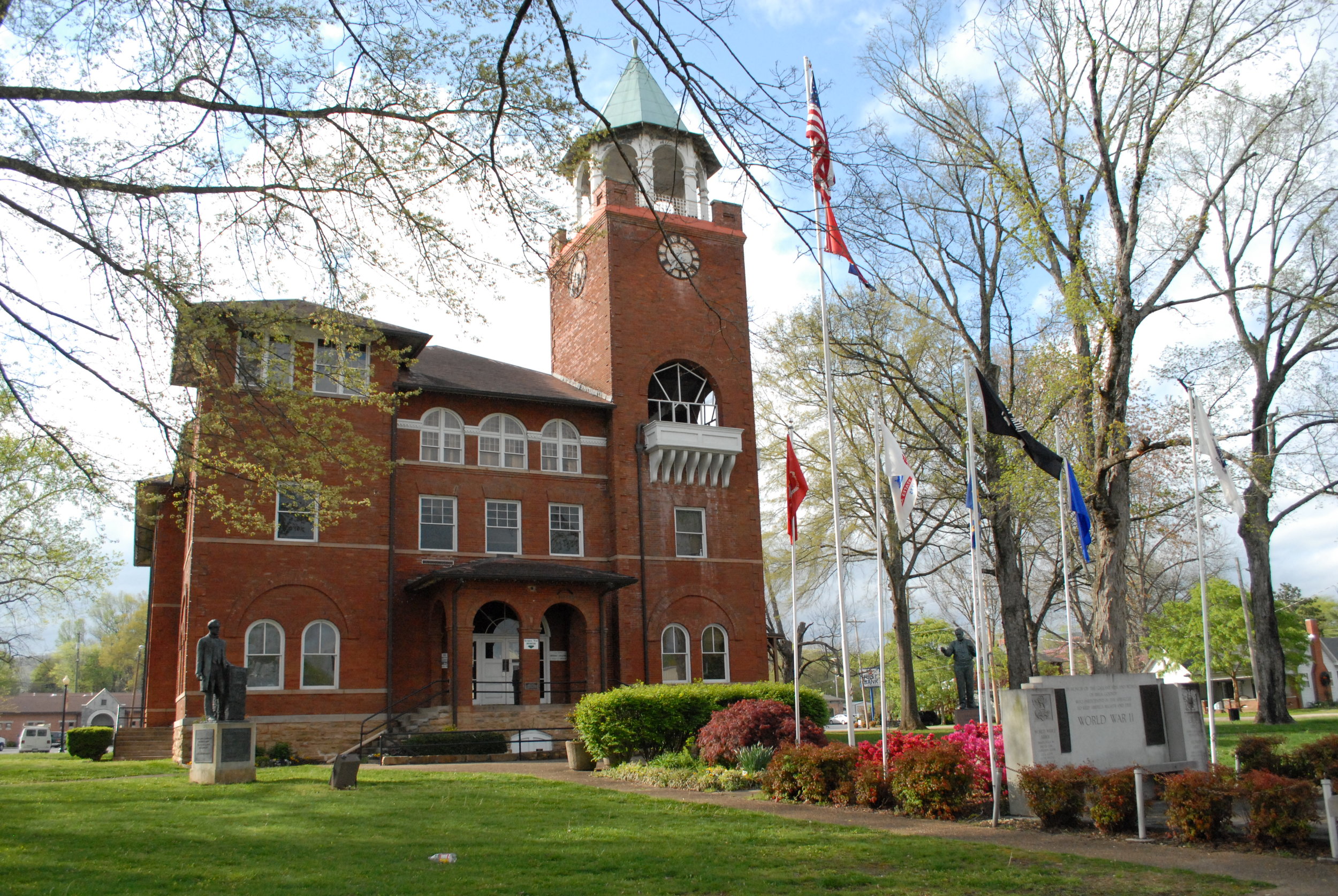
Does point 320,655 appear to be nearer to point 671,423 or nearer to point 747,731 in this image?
point 671,423

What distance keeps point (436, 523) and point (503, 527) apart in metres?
2.13

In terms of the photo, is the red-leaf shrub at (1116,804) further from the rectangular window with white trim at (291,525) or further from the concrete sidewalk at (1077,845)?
the rectangular window with white trim at (291,525)

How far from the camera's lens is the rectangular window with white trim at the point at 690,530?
33438 mm

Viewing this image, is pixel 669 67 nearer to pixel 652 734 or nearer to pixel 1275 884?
pixel 1275 884

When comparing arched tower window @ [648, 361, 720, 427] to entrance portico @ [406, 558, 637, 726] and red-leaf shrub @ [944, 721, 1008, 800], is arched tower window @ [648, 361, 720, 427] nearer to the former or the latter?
entrance portico @ [406, 558, 637, 726]

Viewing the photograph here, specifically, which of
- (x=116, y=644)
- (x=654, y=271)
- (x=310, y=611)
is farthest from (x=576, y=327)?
(x=116, y=644)

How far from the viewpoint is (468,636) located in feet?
92.7

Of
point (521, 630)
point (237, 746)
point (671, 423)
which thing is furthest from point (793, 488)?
point (671, 423)

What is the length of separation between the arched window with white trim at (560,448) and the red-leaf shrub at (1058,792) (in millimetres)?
22260

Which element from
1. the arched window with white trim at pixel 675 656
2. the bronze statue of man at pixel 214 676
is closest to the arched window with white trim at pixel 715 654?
the arched window with white trim at pixel 675 656

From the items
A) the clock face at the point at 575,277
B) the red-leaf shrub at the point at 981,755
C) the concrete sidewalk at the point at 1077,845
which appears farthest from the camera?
the red-leaf shrub at the point at 981,755

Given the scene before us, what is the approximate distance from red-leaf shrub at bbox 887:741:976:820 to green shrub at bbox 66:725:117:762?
1041 inches

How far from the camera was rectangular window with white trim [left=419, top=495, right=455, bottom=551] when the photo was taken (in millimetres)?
30406

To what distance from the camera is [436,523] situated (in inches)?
1206
